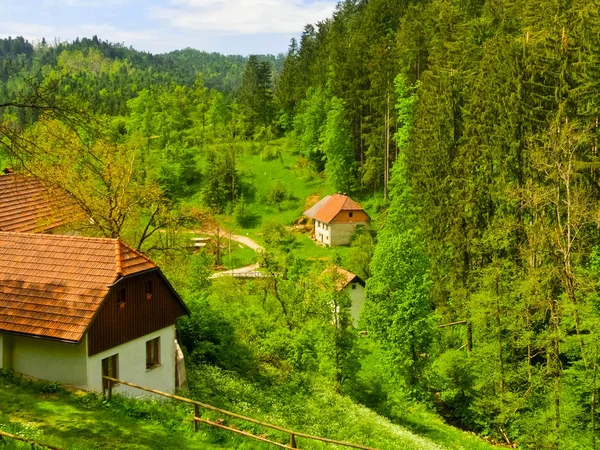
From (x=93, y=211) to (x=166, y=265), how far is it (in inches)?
169

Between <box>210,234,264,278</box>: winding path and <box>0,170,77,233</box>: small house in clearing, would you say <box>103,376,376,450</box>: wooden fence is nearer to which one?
<box>0,170,77,233</box>: small house in clearing

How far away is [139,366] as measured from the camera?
20328 mm

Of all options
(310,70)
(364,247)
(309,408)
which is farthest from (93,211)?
(310,70)

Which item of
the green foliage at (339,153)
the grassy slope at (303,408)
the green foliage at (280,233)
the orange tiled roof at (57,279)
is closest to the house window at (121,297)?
the orange tiled roof at (57,279)

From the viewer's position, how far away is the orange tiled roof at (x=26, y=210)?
28.8m

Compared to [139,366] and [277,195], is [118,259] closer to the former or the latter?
[139,366]

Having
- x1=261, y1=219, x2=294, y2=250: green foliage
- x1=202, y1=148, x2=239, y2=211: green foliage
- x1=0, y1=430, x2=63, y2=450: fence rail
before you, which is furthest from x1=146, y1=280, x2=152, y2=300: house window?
x1=202, y1=148, x2=239, y2=211: green foliage

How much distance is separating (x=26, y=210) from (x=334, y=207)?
3679 centimetres

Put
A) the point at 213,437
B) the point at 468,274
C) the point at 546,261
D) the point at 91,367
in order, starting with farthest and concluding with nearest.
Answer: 1. the point at 468,274
2. the point at 546,261
3. the point at 91,367
4. the point at 213,437

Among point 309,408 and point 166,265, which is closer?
point 309,408

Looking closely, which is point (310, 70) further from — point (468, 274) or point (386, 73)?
point (468, 274)

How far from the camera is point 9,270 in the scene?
20.6m

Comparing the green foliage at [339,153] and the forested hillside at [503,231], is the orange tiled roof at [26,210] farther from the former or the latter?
the green foliage at [339,153]

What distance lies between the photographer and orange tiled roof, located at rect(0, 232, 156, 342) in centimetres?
1847
